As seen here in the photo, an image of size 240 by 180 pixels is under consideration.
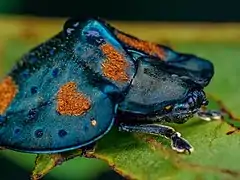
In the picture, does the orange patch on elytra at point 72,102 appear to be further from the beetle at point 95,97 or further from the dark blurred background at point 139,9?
the dark blurred background at point 139,9

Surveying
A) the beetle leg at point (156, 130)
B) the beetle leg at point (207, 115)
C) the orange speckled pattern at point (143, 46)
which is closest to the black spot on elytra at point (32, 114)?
the beetle leg at point (156, 130)

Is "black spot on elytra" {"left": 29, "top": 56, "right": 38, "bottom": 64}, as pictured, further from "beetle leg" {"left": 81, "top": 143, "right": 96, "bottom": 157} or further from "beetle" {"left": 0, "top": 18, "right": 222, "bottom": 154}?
"beetle leg" {"left": 81, "top": 143, "right": 96, "bottom": 157}

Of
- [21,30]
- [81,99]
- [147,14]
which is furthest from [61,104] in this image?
[147,14]

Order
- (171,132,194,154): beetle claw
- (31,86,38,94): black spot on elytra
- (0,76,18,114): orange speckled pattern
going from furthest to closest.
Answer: (0,76,18,114): orange speckled pattern < (31,86,38,94): black spot on elytra < (171,132,194,154): beetle claw

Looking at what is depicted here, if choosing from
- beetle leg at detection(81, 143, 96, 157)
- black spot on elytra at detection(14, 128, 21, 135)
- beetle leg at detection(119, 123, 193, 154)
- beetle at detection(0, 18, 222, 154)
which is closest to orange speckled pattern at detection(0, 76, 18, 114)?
beetle at detection(0, 18, 222, 154)

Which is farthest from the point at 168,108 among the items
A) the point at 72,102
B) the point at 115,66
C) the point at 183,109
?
the point at 72,102

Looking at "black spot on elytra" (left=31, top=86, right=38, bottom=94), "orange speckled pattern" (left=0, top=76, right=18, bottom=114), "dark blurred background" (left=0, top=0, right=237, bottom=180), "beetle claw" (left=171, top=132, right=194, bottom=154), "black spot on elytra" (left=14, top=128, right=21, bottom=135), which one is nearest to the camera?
"beetle claw" (left=171, top=132, right=194, bottom=154)
